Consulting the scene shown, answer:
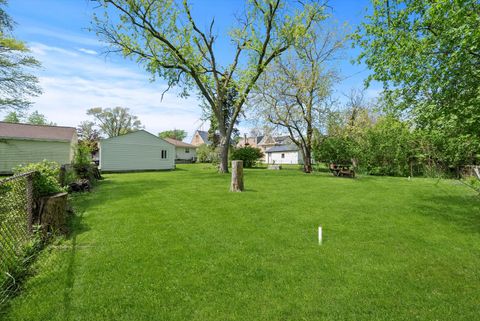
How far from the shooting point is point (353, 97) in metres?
26.5

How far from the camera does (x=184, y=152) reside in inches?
1580

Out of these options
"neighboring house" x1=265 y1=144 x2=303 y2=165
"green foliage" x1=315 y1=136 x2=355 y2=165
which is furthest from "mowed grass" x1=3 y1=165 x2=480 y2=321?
"neighboring house" x1=265 y1=144 x2=303 y2=165

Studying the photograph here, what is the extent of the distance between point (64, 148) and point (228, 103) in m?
15.8

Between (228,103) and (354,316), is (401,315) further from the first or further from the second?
(228,103)

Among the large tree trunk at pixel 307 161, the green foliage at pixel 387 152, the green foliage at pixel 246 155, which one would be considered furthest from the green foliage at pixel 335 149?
the green foliage at pixel 246 155

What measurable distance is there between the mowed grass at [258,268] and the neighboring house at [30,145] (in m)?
15.7

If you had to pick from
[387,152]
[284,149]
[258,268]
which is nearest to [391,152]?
[387,152]

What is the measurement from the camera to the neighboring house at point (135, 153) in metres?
20.7

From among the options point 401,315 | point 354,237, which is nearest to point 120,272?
point 401,315

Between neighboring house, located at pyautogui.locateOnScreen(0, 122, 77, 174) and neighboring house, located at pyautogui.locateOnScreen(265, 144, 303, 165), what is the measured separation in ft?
112

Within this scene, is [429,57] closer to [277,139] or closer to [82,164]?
[82,164]

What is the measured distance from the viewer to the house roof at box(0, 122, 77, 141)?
17.5 meters

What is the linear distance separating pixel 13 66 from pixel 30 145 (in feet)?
27.9

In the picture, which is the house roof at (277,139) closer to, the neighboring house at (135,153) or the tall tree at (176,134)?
the neighboring house at (135,153)
